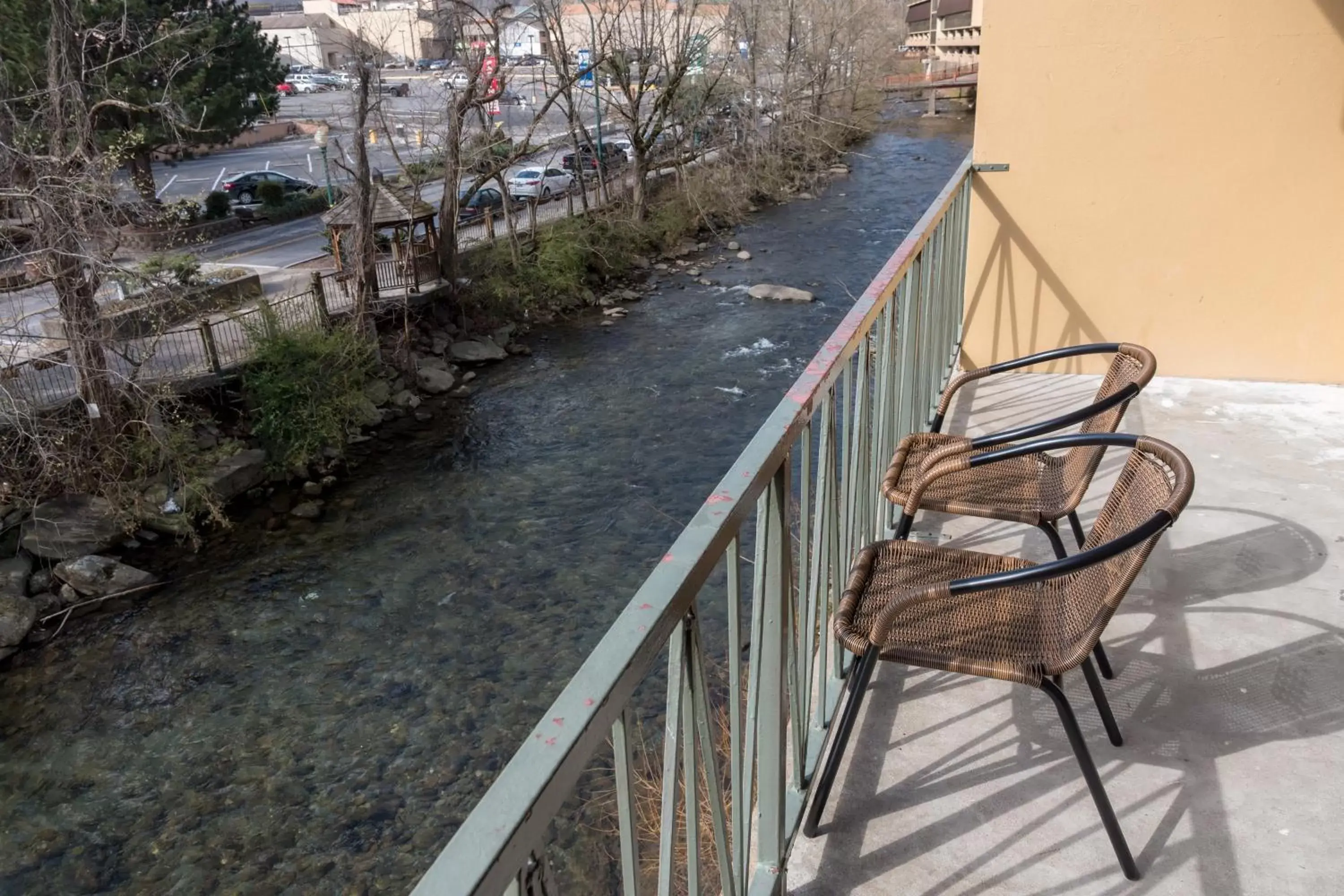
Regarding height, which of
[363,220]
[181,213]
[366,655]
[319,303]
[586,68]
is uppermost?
[586,68]

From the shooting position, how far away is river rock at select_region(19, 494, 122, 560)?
10.0m

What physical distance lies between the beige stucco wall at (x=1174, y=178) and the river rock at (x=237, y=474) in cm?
925

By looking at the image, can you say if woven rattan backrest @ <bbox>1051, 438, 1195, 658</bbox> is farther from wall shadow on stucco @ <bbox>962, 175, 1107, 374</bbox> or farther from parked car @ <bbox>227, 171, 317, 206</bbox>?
parked car @ <bbox>227, 171, 317, 206</bbox>

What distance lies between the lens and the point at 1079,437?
1.99m

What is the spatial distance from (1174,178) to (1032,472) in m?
1.99

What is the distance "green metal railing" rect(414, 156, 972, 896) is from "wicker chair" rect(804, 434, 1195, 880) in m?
0.10

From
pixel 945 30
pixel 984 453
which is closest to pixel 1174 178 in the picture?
pixel 984 453

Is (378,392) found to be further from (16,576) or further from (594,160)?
(594,160)

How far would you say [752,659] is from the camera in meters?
1.53

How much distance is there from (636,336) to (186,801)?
990 cm

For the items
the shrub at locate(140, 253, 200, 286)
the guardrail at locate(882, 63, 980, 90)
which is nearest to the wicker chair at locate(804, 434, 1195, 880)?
the shrub at locate(140, 253, 200, 286)

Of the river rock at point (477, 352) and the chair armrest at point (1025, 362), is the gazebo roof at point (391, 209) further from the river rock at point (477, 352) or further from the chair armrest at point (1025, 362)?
the chair armrest at point (1025, 362)

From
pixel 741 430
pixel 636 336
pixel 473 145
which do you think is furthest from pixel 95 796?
pixel 473 145

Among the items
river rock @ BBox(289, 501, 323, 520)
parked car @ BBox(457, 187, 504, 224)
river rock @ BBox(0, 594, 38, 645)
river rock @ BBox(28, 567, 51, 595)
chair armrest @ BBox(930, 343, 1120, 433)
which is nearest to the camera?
chair armrest @ BBox(930, 343, 1120, 433)
